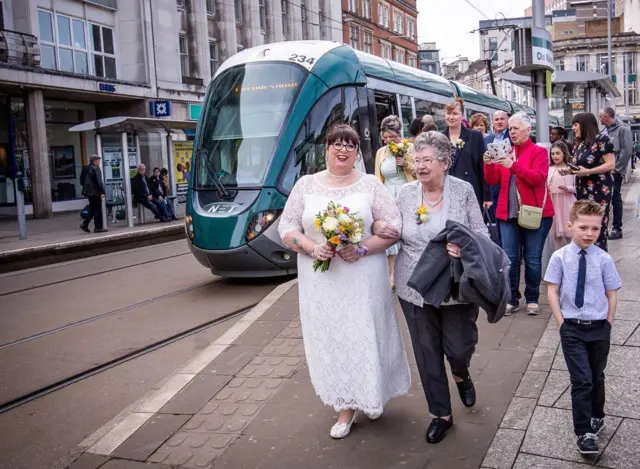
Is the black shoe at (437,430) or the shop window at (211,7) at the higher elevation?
the shop window at (211,7)

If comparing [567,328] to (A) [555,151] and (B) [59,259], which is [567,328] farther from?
(B) [59,259]

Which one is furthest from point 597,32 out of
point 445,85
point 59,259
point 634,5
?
point 59,259

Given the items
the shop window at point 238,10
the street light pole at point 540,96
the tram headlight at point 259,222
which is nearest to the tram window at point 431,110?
the street light pole at point 540,96

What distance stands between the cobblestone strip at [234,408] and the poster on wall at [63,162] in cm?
2300

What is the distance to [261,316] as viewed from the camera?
24.0ft

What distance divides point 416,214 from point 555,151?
472cm

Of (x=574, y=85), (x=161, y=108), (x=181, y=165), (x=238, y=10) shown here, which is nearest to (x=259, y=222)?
(x=574, y=85)

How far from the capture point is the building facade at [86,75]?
23500 mm

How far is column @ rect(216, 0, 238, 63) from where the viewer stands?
114 ft

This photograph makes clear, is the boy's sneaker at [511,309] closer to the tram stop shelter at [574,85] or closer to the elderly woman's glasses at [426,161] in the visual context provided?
the elderly woman's glasses at [426,161]

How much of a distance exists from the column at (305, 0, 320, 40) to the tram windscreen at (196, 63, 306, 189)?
35.1m

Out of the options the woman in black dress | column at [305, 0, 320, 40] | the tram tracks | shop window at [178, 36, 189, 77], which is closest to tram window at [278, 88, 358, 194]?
the tram tracks

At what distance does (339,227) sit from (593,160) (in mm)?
4983

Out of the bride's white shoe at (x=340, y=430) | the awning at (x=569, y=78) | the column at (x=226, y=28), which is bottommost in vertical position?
the bride's white shoe at (x=340, y=430)
